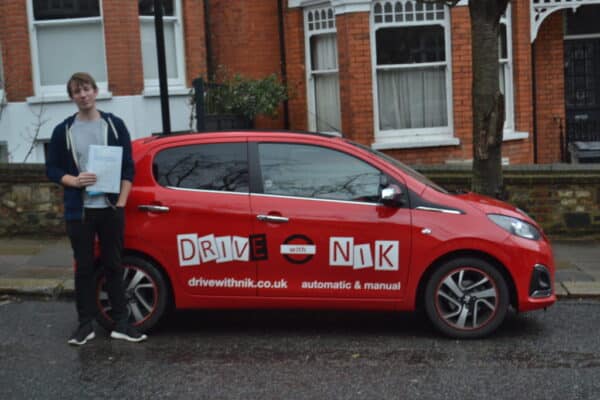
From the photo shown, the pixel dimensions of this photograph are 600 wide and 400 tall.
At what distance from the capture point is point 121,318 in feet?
23.2

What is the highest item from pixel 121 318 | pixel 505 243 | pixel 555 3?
pixel 555 3

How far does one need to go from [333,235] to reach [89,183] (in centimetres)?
182

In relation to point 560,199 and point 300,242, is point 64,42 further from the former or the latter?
point 300,242

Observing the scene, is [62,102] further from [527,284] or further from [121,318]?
[527,284]

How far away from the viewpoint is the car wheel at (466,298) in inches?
275

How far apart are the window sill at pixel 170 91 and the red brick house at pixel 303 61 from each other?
0.02 meters

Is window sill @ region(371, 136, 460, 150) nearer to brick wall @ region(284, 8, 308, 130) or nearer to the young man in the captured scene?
brick wall @ region(284, 8, 308, 130)

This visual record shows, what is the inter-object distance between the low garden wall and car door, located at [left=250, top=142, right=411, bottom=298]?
4582 millimetres

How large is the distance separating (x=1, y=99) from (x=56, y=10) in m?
1.57

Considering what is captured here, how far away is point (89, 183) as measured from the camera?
22.2 feet

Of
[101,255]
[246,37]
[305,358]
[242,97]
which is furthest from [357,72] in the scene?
[305,358]

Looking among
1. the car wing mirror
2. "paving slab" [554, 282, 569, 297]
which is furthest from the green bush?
the car wing mirror

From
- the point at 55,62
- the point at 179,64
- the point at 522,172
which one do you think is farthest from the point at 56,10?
the point at 522,172

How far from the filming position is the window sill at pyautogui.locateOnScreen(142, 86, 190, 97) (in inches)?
556
